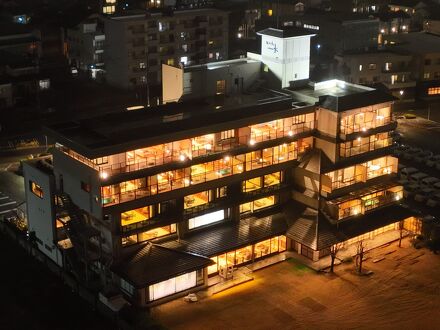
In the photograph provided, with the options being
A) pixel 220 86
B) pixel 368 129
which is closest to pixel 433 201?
pixel 368 129

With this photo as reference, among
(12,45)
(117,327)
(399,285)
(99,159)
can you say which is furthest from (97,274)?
(12,45)

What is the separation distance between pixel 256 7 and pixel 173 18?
25.6 metres

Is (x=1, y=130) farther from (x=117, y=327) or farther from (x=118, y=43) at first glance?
(x=117, y=327)

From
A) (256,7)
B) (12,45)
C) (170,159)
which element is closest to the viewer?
(170,159)

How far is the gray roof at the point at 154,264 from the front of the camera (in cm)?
3588

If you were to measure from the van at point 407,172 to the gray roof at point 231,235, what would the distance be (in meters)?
15.5

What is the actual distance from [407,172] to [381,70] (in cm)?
2249

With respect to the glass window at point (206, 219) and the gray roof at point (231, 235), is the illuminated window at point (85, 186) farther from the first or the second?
the glass window at point (206, 219)

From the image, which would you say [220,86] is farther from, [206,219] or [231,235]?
[231,235]

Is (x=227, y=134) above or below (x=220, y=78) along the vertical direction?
below

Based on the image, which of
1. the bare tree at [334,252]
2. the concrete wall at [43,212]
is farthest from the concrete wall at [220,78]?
the bare tree at [334,252]

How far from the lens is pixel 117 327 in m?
34.7

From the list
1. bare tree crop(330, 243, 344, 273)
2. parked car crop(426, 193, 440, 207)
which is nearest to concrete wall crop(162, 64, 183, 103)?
bare tree crop(330, 243, 344, 273)

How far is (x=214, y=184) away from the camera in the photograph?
3906 centimetres
